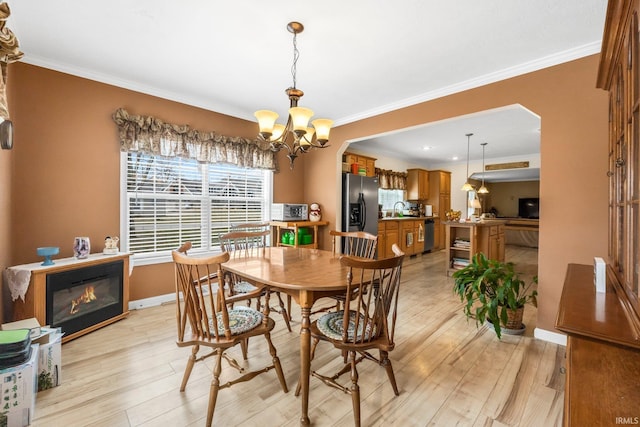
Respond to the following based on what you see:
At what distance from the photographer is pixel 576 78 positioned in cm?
233

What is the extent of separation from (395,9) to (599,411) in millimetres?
2301

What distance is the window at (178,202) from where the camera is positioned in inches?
125

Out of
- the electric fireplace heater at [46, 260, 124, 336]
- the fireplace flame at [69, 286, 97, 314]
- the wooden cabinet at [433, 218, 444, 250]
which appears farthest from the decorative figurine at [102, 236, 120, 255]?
the wooden cabinet at [433, 218, 444, 250]

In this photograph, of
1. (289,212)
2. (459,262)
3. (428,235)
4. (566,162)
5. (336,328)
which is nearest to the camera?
(336,328)

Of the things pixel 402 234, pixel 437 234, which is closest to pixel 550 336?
pixel 402 234

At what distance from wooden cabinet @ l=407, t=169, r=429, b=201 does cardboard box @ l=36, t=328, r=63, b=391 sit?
6888 millimetres

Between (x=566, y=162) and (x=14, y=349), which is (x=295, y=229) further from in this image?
(x=566, y=162)

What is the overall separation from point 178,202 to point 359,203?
2.77m

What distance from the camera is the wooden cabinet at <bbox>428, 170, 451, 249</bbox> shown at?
7293mm

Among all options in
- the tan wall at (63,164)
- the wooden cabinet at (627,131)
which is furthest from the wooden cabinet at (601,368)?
the tan wall at (63,164)

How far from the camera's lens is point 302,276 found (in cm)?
175

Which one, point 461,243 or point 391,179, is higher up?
point 391,179

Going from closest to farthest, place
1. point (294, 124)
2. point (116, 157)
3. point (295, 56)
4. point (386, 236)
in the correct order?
point (294, 124)
point (295, 56)
point (116, 157)
point (386, 236)

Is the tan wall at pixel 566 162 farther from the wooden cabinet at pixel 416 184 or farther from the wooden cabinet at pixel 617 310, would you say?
the wooden cabinet at pixel 416 184
